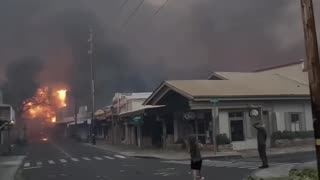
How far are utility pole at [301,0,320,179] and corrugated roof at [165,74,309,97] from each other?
25341mm

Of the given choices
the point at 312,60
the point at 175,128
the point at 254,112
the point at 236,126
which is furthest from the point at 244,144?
the point at 312,60

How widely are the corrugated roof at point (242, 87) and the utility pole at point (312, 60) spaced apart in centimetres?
2534

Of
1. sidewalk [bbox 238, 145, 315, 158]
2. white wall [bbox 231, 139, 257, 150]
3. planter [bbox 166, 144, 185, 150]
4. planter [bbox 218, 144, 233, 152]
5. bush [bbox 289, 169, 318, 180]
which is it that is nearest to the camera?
bush [bbox 289, 169, 318, 180]

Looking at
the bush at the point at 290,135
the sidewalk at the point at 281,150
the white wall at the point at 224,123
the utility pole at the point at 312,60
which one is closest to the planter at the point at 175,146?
the white wall at the point at 224,123

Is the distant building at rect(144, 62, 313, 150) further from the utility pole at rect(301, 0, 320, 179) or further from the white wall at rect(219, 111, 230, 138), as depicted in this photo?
the utility pole at rect(301, 0, 320, 179)

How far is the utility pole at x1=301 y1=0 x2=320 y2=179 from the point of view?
11.4m

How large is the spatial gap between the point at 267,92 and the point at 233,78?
704cm

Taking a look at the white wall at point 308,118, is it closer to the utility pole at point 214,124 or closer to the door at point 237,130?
the door at point 237,130

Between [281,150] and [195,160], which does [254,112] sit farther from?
[195,160]

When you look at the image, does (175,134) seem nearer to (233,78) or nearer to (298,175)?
(233,78)

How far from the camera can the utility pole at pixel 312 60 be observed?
11438 millimetres

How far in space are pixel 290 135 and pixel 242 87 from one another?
5.23m

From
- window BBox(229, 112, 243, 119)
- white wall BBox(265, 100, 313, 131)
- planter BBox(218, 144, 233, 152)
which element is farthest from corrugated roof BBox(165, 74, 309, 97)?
planter BBox(218, 144, 233, 152)

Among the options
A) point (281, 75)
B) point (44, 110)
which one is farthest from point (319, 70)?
point (44, 110)
